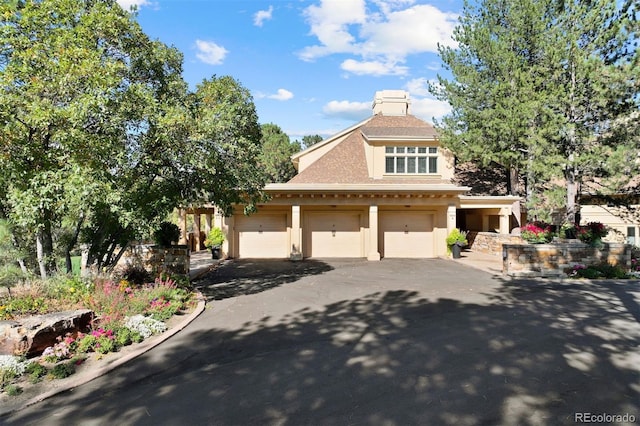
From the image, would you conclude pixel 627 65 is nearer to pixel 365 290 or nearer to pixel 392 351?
pixel 365 290

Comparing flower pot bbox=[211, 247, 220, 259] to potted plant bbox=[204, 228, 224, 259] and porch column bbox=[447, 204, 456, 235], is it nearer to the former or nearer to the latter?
potted plant bbox=[204, 228, 224, 259]

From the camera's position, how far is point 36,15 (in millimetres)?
7406

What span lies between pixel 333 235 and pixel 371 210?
249 cm

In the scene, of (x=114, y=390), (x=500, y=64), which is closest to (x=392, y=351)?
(x=114, y=390)

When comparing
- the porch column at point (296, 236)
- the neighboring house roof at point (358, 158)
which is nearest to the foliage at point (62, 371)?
the porch column at point (296, 236)

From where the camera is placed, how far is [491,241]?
1984 centimetres

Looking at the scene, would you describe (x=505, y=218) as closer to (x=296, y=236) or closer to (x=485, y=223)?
(x=485, y=223)

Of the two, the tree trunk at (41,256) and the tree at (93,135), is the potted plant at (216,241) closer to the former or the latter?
the tree at (93,135)

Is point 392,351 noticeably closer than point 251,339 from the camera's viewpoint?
Yes

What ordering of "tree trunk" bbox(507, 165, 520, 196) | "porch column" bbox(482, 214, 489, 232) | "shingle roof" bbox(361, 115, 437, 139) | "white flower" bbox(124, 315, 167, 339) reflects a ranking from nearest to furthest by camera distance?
"white flower" bbox(124, 315, 167, 339), "shingle roof" bbox(361, 115, 437, 139), "tree trunk" bbox(507, 165, 520, 196), "porch column" bbox(482, 214, 489, 232)

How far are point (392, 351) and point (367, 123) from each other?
18.8 metres

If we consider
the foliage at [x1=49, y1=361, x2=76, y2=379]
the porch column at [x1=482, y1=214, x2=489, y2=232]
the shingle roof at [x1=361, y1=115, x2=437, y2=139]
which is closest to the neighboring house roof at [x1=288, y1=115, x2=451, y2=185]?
the shingle roof at [x1=361, y1=115, x2=437, y2=139]

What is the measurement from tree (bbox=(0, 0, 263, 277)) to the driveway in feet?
9.81

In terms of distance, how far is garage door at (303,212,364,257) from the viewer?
19641 mm
